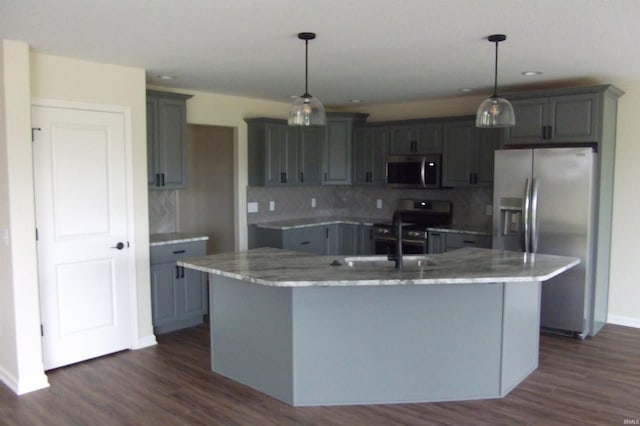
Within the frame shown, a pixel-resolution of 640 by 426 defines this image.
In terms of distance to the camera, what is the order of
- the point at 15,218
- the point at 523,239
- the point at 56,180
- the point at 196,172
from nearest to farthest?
the point at 15,218, the point at 56,180, the point at 523,239, the point at 196,172

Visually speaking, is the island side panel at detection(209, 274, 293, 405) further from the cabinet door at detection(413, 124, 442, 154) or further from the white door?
the cabinet door at detection(413, 124, 442, 154)

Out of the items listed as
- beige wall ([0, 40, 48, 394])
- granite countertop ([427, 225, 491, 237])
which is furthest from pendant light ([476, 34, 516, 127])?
beige wall ([0, 40, 48, 394])

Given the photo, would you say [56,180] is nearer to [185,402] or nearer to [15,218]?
[15,218]

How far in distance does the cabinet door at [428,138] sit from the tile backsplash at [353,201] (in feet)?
1.92

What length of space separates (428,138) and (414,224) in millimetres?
1044

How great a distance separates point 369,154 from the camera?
6820mm

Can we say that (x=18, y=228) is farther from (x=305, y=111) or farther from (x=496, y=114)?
(x=496, y=114)

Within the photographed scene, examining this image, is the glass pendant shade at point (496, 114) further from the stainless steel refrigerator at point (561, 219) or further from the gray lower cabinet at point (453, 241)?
the gray lower cabinet at point (453, 241)

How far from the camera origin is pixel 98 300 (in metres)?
4.30

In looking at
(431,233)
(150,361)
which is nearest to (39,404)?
(150,361)

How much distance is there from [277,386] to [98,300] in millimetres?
1779

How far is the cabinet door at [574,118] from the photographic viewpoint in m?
4.68

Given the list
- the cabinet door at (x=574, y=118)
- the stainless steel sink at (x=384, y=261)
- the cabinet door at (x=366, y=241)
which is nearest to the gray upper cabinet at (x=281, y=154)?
the cabinet door at (x=366, y=241)

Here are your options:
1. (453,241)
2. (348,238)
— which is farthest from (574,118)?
(348,238)
